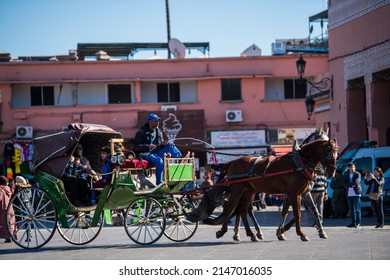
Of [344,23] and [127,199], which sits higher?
[344,23]

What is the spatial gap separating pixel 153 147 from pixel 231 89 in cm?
2917

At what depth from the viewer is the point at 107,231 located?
20.4 metres

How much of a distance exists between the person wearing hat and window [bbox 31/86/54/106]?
28.9m

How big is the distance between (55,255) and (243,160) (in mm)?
3833

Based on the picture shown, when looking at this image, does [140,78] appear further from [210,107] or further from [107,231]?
[107,231]

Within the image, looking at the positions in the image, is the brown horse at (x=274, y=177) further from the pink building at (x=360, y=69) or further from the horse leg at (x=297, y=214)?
the pink building at (x=360, y=69)

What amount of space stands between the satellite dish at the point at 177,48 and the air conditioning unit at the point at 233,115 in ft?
10.9

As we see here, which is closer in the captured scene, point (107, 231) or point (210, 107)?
point (107, 231)

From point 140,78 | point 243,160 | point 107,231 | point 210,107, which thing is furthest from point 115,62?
point 243,160

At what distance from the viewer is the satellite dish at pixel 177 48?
43375 millimetres

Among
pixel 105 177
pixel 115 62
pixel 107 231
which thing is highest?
pixel 115 62

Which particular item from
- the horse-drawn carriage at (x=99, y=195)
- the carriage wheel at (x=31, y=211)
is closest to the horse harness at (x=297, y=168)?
the horse-drawn carriage at (x=99, y=195)

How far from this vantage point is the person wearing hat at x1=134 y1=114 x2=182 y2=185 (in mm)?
15797
